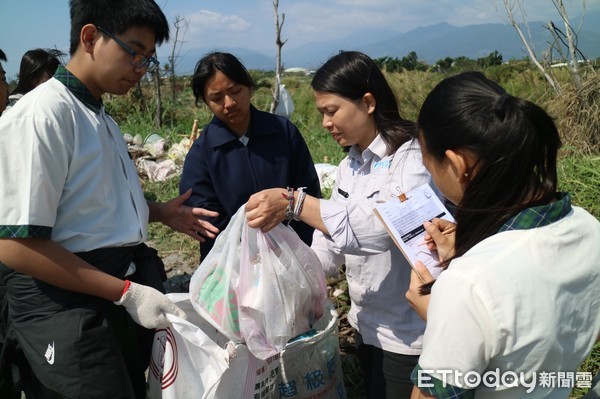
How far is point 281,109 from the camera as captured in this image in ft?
21.8

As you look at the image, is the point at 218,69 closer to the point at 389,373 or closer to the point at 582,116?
the point at 389,373

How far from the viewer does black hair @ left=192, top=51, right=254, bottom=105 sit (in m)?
2.38

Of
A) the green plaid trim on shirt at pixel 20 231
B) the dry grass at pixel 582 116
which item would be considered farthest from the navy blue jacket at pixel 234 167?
the dry grass at pixel 582 116

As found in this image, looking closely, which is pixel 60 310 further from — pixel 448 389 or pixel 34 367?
pixel 448 389

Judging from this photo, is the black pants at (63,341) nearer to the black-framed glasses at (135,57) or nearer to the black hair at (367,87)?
the black-framed glasses at (135,57)

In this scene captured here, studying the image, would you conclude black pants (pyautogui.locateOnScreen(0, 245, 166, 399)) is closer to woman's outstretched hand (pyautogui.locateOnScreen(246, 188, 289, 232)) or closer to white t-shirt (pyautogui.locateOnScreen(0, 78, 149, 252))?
white t-shirt (pyautogui.locateOnScreen(0, 78, 149, 252))

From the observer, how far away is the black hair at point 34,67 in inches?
158

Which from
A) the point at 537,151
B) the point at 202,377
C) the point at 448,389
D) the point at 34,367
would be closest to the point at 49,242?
the point at 34,367

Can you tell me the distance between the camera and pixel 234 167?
7.84 ft

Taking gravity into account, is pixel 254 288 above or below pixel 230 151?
below

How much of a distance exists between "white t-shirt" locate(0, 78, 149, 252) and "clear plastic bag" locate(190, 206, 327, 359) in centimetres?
29

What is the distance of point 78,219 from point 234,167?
1018 mm

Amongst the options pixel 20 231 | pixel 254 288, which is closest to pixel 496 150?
pixel 254 288

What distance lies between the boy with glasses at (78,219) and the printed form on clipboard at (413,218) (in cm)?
79
